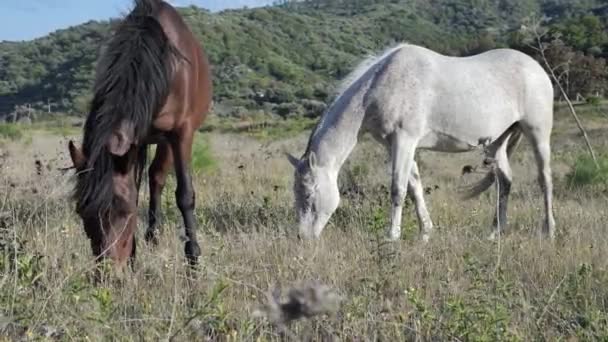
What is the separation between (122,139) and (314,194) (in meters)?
2.64

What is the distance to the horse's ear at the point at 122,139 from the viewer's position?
4309 millimetres

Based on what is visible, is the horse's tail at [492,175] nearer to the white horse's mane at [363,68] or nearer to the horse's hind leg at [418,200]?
the horse's hind leg at [418,200]

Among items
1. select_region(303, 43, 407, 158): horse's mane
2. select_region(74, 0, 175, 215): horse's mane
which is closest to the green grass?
select_region(303, 43, 407, 158): horse's mane

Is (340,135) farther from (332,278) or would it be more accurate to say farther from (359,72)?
(332,278)

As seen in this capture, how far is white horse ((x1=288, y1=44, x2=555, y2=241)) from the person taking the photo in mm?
6676

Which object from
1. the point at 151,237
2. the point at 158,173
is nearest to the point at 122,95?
the point at 151,237

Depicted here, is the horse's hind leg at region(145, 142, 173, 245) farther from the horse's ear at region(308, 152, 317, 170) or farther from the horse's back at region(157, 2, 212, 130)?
the horse's ear at region(308, 152, 317, 170)

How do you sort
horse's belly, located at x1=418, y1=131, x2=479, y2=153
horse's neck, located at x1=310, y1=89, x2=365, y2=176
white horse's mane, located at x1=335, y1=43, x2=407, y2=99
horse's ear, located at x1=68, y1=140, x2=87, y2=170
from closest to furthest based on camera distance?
1. horse's ear, located at x1=68, y1=140, x2=87, y2=170
2. horse's neck, located at x1=310, y1=89, x2=365, y2=176
3. horse's belly, located at x1=418, y1=131, x2=479, y2=153
4. white horse's mane, located at x1=335, y1=43, x2=407, y2=99

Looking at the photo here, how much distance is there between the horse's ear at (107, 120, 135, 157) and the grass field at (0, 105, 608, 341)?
1.55 ft

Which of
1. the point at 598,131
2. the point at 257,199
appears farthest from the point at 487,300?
the point at 598,131

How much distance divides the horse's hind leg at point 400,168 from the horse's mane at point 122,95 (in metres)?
2.45

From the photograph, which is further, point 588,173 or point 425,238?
point 588,173

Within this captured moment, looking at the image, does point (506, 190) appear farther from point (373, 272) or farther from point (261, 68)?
point (261, 68)

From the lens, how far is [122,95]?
4.54 metres
